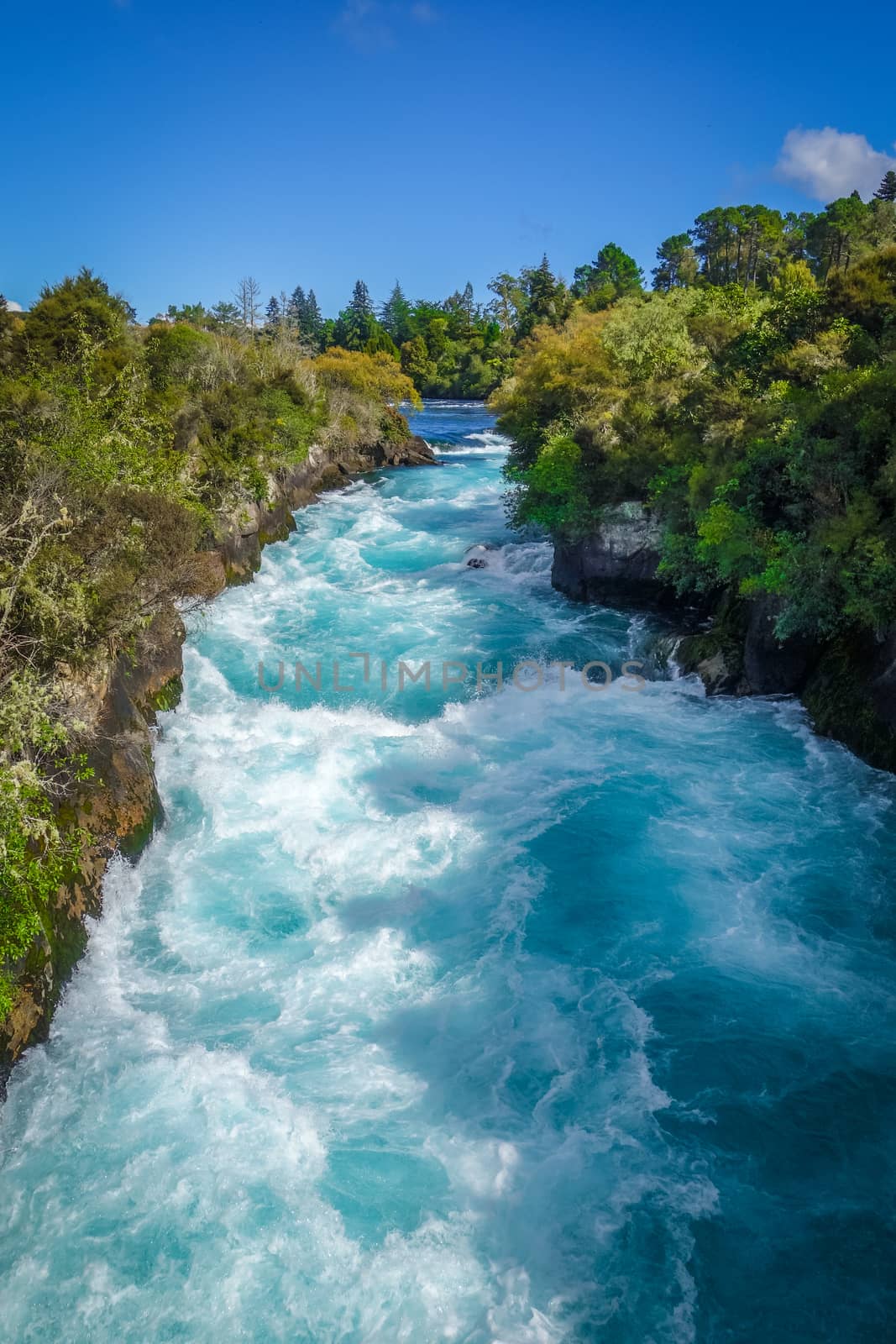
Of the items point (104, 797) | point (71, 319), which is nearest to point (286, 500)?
point (71, 319)

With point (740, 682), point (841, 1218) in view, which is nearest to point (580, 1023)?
point (841, 1218)

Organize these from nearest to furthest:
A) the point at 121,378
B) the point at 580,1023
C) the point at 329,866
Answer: the point at 580,1023 → the point at 329,866 → the point at 121,378

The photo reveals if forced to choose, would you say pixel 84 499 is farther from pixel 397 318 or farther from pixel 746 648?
pixel 397 318

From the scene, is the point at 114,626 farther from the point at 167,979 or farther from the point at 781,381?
the point at 781,381

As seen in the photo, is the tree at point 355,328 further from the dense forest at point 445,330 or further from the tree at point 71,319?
the tree at point 71,319

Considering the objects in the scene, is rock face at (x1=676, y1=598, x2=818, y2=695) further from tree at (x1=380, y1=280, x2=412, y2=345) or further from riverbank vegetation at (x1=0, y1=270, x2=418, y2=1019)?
tree at (x1=380, y1=280, x2=412, y2=345)

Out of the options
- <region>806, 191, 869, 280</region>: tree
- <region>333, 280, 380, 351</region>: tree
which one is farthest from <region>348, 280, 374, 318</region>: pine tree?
<region>806, 191, 869, 280</region>: tree
